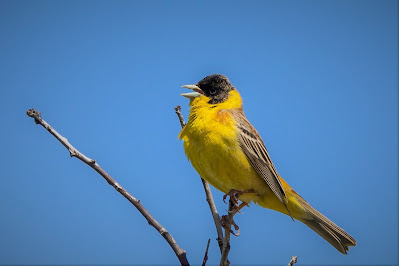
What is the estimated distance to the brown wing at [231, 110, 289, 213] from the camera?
4500mm

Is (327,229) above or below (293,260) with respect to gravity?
above

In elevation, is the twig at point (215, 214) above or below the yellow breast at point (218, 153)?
below

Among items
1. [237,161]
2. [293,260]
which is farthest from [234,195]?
[293,260]

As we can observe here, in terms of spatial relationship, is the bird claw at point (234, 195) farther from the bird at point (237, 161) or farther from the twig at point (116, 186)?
the twig at point (116, 186)

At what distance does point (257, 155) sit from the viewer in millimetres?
4625

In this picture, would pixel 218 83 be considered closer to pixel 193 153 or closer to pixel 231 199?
pixel 193 153

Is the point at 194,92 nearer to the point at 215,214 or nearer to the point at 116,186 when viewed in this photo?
the point at 215,214

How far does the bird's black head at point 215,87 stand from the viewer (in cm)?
524

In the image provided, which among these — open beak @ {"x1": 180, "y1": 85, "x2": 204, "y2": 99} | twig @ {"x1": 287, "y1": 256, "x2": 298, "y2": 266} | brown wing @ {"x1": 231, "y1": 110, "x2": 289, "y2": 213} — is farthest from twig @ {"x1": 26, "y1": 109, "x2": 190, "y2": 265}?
open beak @ {"x1": 180, "y1": 85, "x2": 204, "y2": 99}

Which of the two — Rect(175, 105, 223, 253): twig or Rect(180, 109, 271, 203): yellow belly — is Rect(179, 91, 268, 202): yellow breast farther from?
Rect(175, 105, 223, 253): twig

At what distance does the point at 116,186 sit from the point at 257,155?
2.16 meters

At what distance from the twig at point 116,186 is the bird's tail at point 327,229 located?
2555mm

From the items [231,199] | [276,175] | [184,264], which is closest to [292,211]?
[276,175]


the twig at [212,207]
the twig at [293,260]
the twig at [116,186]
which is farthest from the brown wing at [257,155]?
the twig at [116,186]
